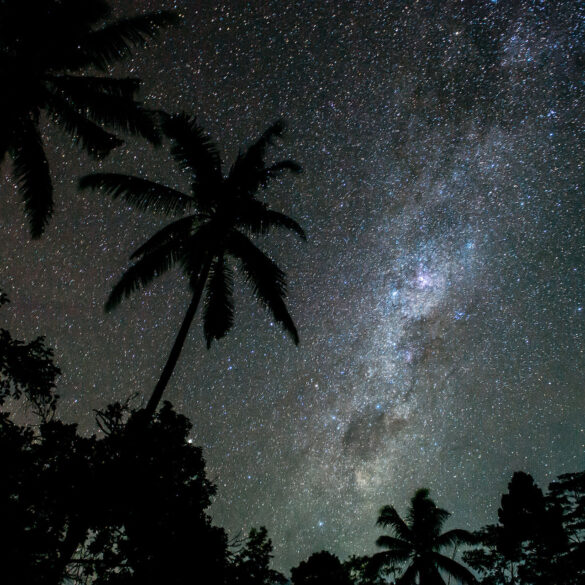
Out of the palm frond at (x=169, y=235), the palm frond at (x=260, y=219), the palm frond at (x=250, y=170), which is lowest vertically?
the palm frond at (x=169, y=235)

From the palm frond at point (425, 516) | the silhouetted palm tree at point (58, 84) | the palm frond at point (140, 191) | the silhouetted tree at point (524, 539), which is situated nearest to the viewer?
the silhouetted palm tree at point (58, 84)

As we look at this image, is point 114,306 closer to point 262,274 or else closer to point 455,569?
point 262,274

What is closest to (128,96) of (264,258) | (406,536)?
(264,258)

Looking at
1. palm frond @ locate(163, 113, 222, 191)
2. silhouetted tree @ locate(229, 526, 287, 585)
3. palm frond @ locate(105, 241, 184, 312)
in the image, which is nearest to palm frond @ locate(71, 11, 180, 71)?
palm frond @ locate(163, 113, 222, 191)

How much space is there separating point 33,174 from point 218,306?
5289 mm

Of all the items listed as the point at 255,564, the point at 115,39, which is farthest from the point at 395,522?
the point at 115,39

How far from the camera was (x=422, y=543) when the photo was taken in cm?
1958

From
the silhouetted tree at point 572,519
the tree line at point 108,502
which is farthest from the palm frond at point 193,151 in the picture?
the silhouetted tree at point 572,519

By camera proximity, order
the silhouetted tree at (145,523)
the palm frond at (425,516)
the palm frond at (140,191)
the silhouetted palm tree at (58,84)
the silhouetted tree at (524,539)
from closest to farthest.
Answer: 1. the silhouetted tree at (145,523)
2. the silhouetted palm tree at (58,84)
3. the palm frond at (140,191)
4. the silhouetted tree at (524,539)
5. the palm frond at (425,516)

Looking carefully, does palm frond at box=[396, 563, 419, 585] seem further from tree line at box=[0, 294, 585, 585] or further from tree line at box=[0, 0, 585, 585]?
tree line at box=[0, 294, 585, 585]

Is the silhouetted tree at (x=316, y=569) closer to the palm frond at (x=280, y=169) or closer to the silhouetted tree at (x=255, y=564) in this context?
the silhouetted tree at (x=255, y=564)

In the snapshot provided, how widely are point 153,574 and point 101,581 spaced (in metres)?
0.88

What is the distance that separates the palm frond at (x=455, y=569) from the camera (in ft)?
57.9

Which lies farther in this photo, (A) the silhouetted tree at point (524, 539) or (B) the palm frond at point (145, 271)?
(A) the silhouetted tree at point (524, 539)
